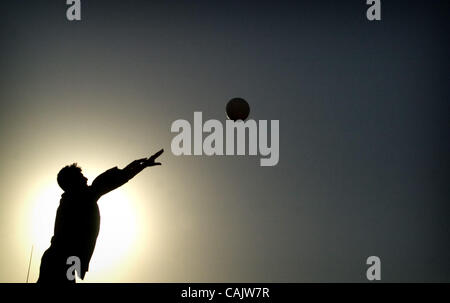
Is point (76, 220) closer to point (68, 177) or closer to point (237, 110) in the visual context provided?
point (68, 177)

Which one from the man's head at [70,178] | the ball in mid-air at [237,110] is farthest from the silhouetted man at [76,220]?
the ball in mid-air at [237,110]

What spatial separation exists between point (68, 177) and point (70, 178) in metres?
0.02

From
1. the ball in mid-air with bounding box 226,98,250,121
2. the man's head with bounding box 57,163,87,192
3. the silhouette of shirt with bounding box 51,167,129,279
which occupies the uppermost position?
the ball in mid-air with bounding box 226,98,250,121

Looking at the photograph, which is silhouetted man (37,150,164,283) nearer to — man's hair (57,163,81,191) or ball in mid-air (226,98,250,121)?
man's hair (57,163,81,191)

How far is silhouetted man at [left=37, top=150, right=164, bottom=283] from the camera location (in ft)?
15.1

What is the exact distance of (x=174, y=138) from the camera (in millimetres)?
6992

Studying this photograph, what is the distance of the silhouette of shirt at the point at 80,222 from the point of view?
4.71 m

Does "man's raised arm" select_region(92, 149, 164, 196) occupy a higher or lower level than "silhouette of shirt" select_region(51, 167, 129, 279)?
higher

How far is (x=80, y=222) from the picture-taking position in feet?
15.6

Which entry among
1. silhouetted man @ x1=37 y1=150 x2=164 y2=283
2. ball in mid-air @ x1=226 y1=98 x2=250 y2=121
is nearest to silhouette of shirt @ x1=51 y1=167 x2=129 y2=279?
silhouetted man @ x1=37 y1=150 x2=164 y2=283

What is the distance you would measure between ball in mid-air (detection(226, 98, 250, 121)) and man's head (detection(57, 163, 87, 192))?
233cm
